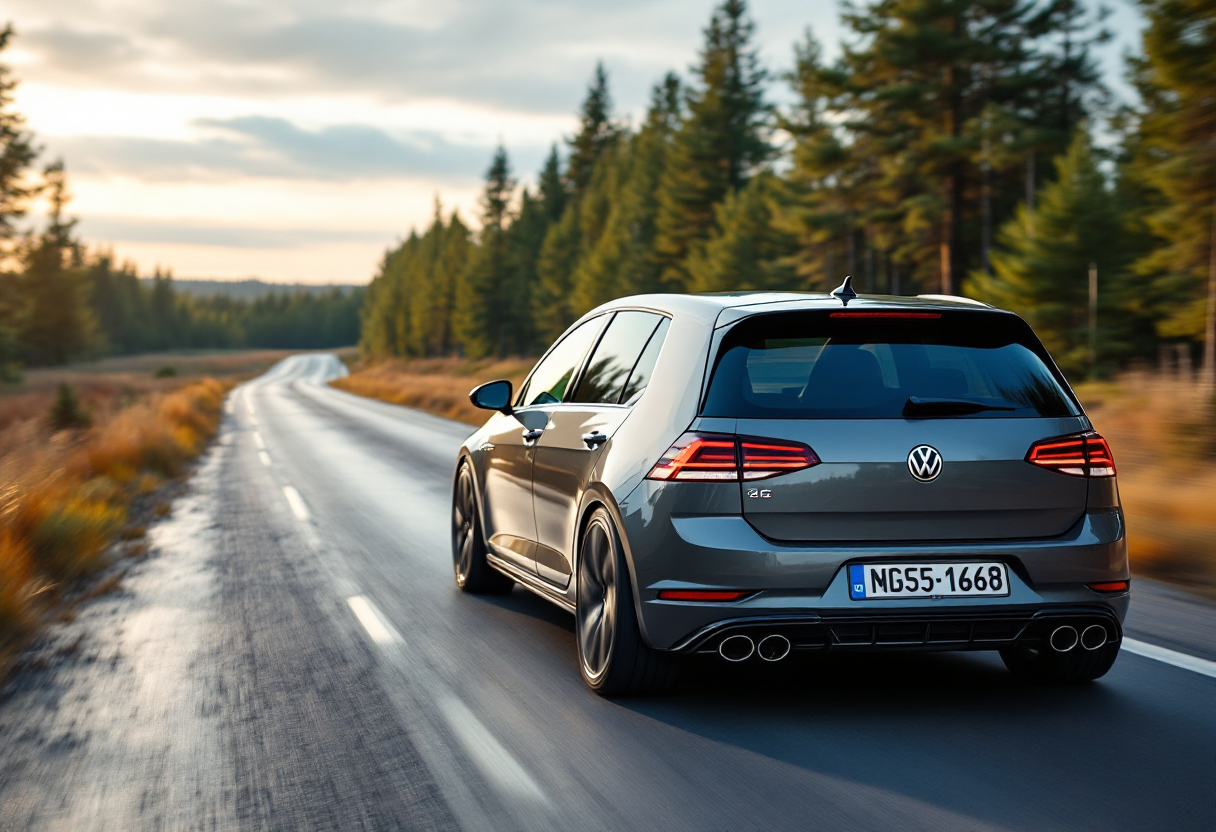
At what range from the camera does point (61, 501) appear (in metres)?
10.8

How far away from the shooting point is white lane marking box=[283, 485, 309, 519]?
39.5 ft

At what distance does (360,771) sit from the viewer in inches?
160

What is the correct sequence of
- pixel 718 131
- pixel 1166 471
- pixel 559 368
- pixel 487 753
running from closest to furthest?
1. pixel 487 753
2. pixel 559 368
3. pixel 1166 471
4. pixel 718 131

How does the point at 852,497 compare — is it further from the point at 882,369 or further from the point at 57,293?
the point at 57,293

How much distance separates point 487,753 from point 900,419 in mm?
1969

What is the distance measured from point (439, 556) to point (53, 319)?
122m

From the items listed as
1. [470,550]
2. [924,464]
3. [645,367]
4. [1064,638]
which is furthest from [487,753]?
Answer: [470,550]

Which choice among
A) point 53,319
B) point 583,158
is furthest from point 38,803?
point 53,319

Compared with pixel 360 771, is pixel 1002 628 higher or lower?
higher

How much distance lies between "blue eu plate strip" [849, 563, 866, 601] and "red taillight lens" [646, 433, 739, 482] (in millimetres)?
546

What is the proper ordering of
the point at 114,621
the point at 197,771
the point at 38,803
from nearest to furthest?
the point at 38,803 → the point at 197,771 → the point at 114,621

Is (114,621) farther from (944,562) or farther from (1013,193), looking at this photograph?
(1013,193)

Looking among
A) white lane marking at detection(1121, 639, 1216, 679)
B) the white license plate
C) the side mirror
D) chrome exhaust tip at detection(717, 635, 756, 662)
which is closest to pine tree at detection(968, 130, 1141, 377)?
white lane marking at detection(1121, 639, 1216, 679)

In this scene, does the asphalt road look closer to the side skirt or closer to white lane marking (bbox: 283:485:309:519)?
the side skirt
